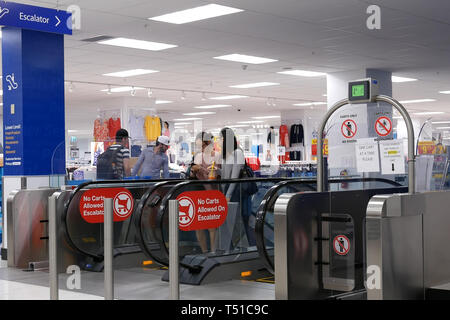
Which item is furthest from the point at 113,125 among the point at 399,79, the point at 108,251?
the point at 108,251

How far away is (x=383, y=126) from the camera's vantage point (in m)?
5.09

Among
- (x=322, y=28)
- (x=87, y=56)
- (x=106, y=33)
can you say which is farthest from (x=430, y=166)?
(x=87, y=56)

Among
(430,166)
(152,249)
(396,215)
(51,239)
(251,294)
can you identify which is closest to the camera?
(396,215)

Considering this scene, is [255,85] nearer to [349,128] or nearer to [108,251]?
[349,128]

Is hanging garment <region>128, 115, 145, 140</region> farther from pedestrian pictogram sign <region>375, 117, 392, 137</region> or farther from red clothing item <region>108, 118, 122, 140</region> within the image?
pedestrian pictogram sign <region>375, 117, 392, 137</region>

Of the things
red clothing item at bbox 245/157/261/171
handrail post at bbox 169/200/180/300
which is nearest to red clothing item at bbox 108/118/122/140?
red clothing item at bbox 245/157/261/171

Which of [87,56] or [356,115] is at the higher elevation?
[87,56]

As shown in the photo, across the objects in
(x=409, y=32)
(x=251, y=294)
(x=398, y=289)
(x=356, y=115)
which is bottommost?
(x=251, y=294)

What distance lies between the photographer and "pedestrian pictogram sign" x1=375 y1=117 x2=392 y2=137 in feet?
16.5

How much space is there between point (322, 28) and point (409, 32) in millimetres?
1427

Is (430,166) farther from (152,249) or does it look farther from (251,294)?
(152,249)

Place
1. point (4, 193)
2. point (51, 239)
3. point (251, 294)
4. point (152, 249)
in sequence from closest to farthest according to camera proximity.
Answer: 1. point (51, 239)
2. point (251, 294)
3. point (152, 249)
4. point (4, 193)

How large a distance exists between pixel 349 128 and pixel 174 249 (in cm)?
165

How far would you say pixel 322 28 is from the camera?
32.7ft
